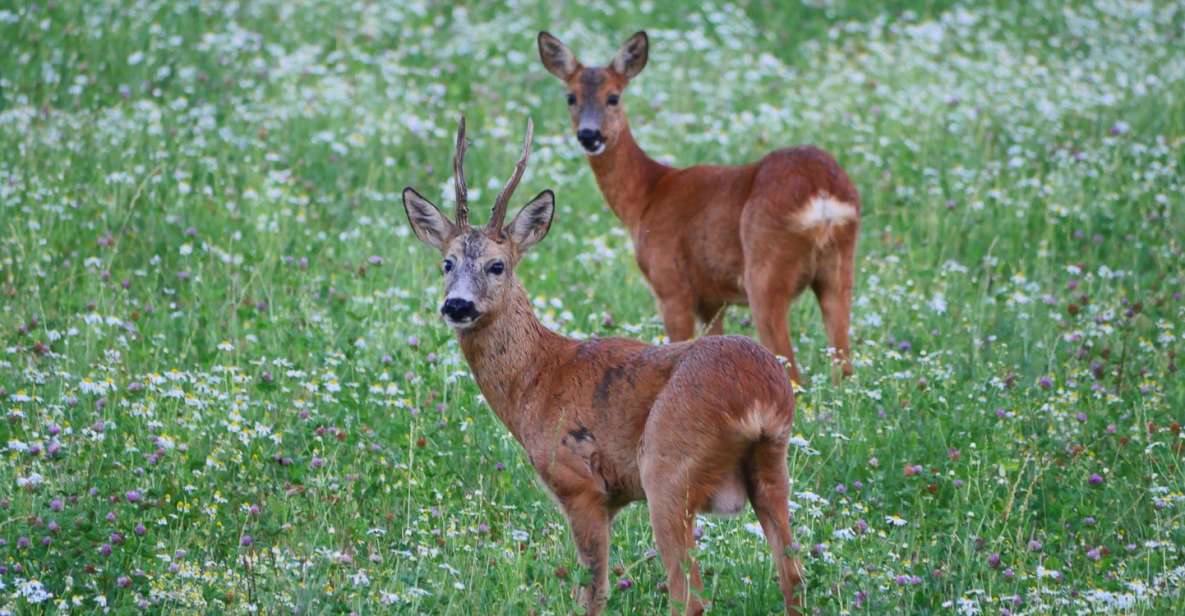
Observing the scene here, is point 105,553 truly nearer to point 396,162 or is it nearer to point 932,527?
point 932,527

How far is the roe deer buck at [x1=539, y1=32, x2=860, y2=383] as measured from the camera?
7.53 meters

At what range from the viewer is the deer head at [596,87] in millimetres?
8742

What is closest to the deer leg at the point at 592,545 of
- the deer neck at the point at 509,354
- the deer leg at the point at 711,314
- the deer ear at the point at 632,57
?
the deer neck at the point at 509,354

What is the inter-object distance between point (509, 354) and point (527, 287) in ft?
10.2

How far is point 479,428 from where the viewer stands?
6488 mm

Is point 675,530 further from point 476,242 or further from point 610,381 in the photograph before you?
point 476,242

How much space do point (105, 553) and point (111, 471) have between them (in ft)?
2.36

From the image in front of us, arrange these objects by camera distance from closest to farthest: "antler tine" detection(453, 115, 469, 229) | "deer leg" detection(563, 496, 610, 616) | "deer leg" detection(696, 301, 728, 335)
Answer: "deer leg" detection(563, 496, 610, 616) < "antler tine" detection(453, 115, 469, 229) < "deer leg" detection(696, 301, 728, 335)

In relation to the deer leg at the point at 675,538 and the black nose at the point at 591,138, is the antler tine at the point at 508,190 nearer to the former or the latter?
the deer leg at the point at 675,538

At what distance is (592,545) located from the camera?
507 centimetres

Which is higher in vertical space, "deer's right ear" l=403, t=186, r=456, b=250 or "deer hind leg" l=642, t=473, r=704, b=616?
"deer's right ear" l=403, t=186, r=456, b=250

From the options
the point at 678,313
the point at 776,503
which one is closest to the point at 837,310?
the point at 678,313

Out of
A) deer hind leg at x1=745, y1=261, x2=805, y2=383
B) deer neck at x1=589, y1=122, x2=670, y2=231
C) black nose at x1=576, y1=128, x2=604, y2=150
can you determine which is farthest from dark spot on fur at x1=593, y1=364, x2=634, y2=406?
black nose at x1=576, y1=128, x2=604, y2=150

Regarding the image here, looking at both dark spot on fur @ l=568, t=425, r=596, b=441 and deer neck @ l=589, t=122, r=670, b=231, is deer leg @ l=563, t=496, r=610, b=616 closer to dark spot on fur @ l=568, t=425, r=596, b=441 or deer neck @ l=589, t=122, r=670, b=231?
dark spot on fur @ l=568, t=425, r=596, b=441
